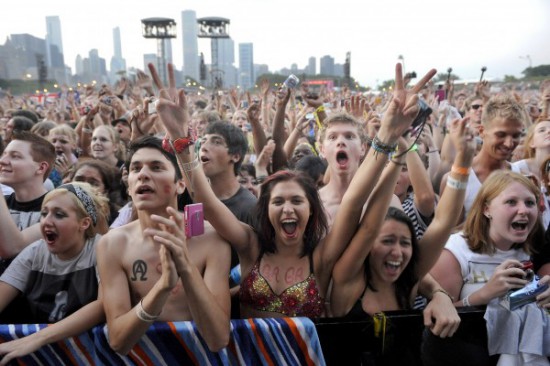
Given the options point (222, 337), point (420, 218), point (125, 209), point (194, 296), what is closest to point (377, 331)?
point (222, 337)

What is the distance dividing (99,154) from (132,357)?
3.21 metres

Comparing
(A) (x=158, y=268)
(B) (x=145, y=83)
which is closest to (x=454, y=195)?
(A) (x=158, y=268)

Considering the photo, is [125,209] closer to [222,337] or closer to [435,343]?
[222,337]

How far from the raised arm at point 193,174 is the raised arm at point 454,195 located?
0.90m

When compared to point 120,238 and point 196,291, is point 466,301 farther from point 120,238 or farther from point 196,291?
point 120,238

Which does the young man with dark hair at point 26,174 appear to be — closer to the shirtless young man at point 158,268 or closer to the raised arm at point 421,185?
the shirtless young man at point 158,268

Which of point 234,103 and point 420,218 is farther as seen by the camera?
point 234,103

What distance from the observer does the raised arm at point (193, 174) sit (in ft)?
6.77

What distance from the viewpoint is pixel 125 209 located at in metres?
3.17

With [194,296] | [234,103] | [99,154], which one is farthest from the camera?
[234,103]

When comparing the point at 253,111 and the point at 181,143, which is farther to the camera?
the point at 253,111

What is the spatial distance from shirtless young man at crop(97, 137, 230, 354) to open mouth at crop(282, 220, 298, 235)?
12.0 inches

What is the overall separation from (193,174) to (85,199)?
32.3 inches

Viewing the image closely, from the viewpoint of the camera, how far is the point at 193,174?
6.94 ft
